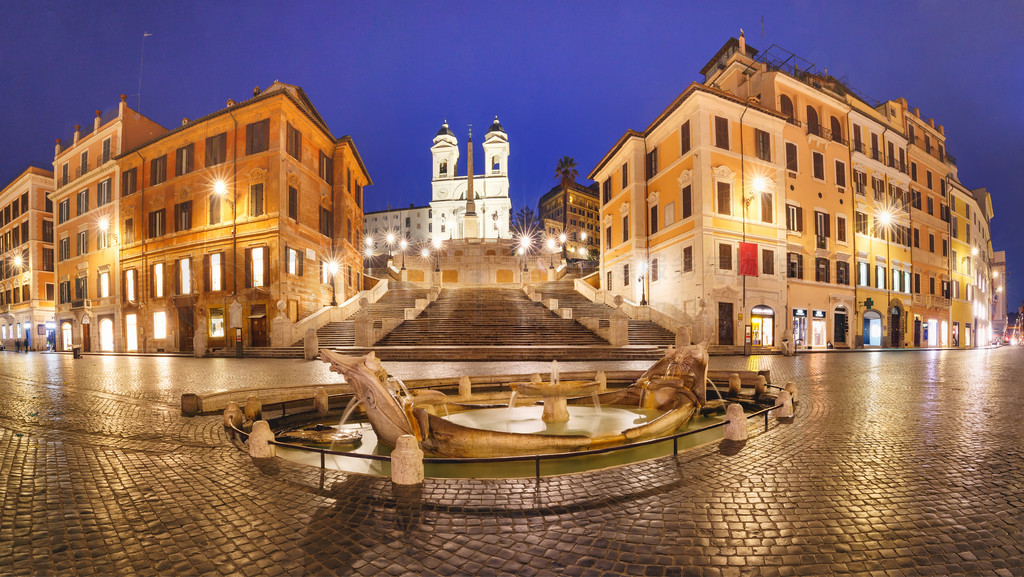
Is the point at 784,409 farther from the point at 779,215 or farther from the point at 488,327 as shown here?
the point at 779,215

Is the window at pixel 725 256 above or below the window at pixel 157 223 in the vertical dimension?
below

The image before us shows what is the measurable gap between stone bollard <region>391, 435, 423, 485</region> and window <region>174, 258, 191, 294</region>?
3041cm

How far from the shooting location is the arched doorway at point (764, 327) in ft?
89.7

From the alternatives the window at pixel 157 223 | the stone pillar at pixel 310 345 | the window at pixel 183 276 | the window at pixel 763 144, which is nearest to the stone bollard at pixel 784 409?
the stone pillar at pixel 310 345

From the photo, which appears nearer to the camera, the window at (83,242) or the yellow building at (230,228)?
the yellow building at (230,228)

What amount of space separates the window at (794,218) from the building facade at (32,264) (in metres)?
59.7

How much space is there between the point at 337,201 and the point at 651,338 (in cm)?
2449

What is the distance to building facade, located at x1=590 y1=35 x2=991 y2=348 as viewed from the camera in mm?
26547

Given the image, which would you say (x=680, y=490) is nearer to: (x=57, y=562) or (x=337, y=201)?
(x=57, y=562)

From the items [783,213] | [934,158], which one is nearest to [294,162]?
[783,213]

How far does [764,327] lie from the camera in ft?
90.5

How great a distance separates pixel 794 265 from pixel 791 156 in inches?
280

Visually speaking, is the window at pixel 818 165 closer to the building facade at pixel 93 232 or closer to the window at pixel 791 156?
the window at pixel 791 156

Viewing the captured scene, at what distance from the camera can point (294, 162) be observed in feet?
90.8
